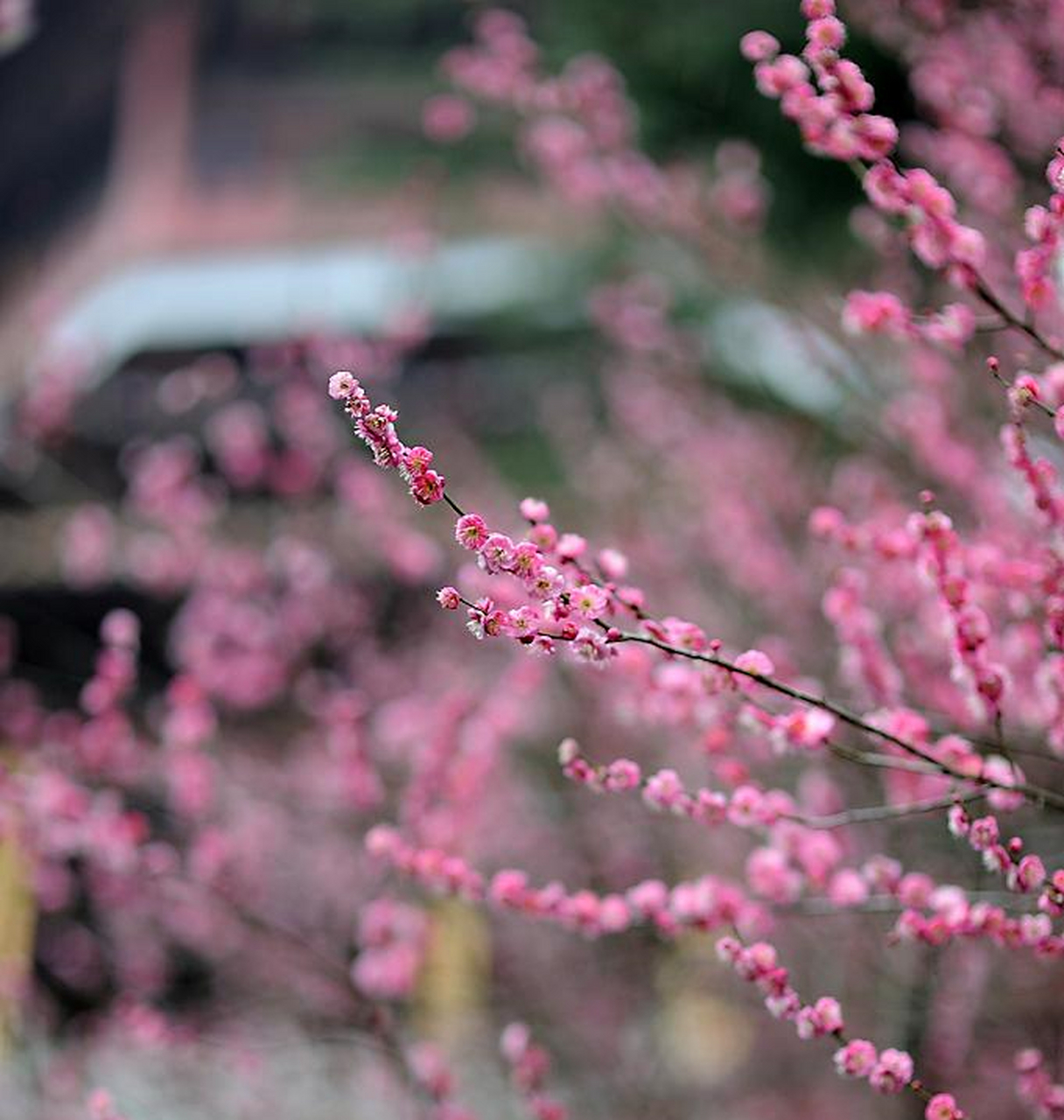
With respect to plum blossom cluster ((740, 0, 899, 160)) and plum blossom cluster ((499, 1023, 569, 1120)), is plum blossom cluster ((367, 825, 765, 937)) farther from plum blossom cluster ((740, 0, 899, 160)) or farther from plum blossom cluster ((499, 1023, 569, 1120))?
plum blossom cluster ((740, 0, 899, 160))

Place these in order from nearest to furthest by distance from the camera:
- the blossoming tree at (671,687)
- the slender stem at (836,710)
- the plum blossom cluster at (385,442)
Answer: the plum blossom cluster at (385,442)
the slender stem at (836,710)
the blossoming tree at (671,687)

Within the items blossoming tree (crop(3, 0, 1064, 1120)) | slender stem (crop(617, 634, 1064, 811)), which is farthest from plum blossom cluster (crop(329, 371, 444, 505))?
slender stem (crop(617, 634, 1064, 811))

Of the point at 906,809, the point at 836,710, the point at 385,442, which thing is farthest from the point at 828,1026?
the point at 385,442

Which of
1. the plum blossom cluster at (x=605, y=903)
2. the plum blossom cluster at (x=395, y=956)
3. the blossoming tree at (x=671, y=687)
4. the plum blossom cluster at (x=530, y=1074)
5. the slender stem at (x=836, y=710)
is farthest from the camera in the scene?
the plum blossom cluster at (x=395, y=956)

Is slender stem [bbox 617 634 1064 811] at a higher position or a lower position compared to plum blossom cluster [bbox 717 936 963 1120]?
higher

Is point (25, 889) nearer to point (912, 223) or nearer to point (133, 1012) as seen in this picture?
point (133, 1012)

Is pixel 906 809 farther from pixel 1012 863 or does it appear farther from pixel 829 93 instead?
pixel 829 93

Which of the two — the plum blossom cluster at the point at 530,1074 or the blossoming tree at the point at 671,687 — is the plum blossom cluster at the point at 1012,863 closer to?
the blossoming tree at the point at 671,687

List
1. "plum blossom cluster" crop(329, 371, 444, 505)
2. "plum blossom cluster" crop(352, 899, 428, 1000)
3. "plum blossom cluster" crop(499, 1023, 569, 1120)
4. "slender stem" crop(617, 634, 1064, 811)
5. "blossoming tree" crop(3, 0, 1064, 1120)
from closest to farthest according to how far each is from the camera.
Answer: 1. "plum blossom cluster" crop(329, 371, 444, 505)
2. "slender stem" crop(617, 634, 1064, 811)
3. "blossoming tree" crop(3, 0, 1064, 1120)
4. "plum blossom cluster" crop(499, 1023, 569, 1120)
5. "plum blossom cluster" crop(352, 899, 428, 1000)

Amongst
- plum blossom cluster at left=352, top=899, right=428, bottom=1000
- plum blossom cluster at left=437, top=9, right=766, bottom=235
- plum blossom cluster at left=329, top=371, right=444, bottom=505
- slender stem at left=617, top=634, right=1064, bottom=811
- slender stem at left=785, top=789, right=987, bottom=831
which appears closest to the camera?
plum blossom cluster at left=329, top=371, right=444, bottom=505

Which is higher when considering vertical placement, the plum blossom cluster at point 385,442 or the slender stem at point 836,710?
the plum blossom cluster at point 385,442

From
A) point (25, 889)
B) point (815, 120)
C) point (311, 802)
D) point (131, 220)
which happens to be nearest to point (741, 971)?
point (815, 120)

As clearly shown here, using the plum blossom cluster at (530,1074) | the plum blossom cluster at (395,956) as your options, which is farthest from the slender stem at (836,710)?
the plum blossom cluster at (395,956)

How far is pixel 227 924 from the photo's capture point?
4.76 meters
